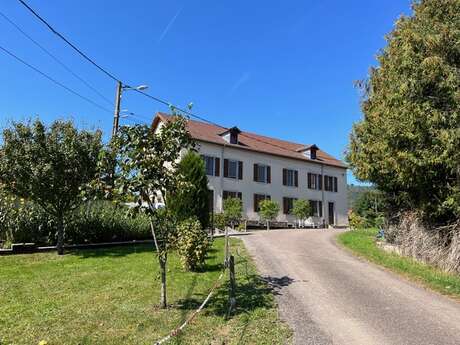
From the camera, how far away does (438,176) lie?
10961mm

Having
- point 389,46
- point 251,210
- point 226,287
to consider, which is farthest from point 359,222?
point 226,287

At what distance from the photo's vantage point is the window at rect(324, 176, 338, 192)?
127 feet

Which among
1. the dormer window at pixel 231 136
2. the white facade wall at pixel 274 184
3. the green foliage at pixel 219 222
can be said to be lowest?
the green foliage at pixel 219 222

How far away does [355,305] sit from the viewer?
7695 mm

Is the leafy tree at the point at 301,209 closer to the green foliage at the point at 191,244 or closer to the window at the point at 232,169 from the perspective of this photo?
the window at the point at 232,169

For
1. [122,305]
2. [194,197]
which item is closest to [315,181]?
[194,197]

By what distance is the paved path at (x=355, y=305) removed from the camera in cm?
613

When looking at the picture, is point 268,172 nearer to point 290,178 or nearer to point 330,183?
point 290,178

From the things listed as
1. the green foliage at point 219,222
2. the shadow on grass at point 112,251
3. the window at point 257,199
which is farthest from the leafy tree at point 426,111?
the window at point 257,199

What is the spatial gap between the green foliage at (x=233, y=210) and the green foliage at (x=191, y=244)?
1767 cm

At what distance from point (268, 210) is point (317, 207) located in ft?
27.2

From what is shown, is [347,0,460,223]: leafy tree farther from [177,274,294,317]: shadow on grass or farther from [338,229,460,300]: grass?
[177,274,294,317]: shadow on grass

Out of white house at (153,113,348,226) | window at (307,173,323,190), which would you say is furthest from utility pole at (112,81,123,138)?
window at (307,173,323,190)

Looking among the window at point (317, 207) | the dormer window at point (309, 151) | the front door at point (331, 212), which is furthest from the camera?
the front door at point (331, 212)
